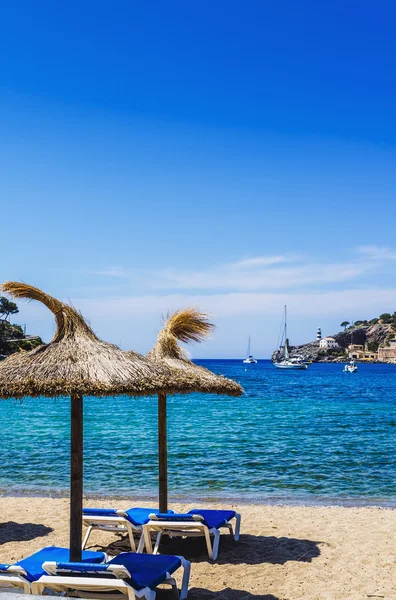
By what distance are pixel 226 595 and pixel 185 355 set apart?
9.30 feet

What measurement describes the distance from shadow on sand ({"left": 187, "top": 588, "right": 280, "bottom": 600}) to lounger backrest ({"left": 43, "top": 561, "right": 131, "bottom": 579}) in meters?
1.36

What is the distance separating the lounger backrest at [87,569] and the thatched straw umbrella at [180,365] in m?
1.96

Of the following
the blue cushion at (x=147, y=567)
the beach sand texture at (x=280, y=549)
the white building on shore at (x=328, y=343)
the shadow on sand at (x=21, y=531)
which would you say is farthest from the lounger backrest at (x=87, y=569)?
the white building on shore at (x=328, y=343)

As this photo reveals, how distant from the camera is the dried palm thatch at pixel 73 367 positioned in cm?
531

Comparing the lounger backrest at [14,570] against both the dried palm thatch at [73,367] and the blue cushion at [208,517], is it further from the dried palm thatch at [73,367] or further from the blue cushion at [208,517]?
the blue cushion at [208,517]

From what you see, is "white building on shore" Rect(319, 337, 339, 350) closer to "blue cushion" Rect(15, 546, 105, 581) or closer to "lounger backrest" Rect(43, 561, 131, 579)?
"blue cushion" Rect(15, 546, 105, 581)

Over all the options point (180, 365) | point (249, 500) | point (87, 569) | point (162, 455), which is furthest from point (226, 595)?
point (249, 500)

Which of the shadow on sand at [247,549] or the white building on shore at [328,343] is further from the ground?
the white building on shore at [328,343]

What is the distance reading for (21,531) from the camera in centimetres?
905

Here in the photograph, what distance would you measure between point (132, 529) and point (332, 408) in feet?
99.9

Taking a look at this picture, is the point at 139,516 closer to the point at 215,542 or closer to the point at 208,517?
the point at 208,517

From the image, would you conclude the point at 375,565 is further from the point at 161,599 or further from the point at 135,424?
the point at 135,424

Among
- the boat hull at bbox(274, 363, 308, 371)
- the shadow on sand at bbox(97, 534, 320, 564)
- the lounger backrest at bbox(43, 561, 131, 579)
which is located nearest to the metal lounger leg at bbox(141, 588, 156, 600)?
the lounger backrest at bbox(43, 561, 131, 579)

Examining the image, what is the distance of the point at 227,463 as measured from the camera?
16359 mm
